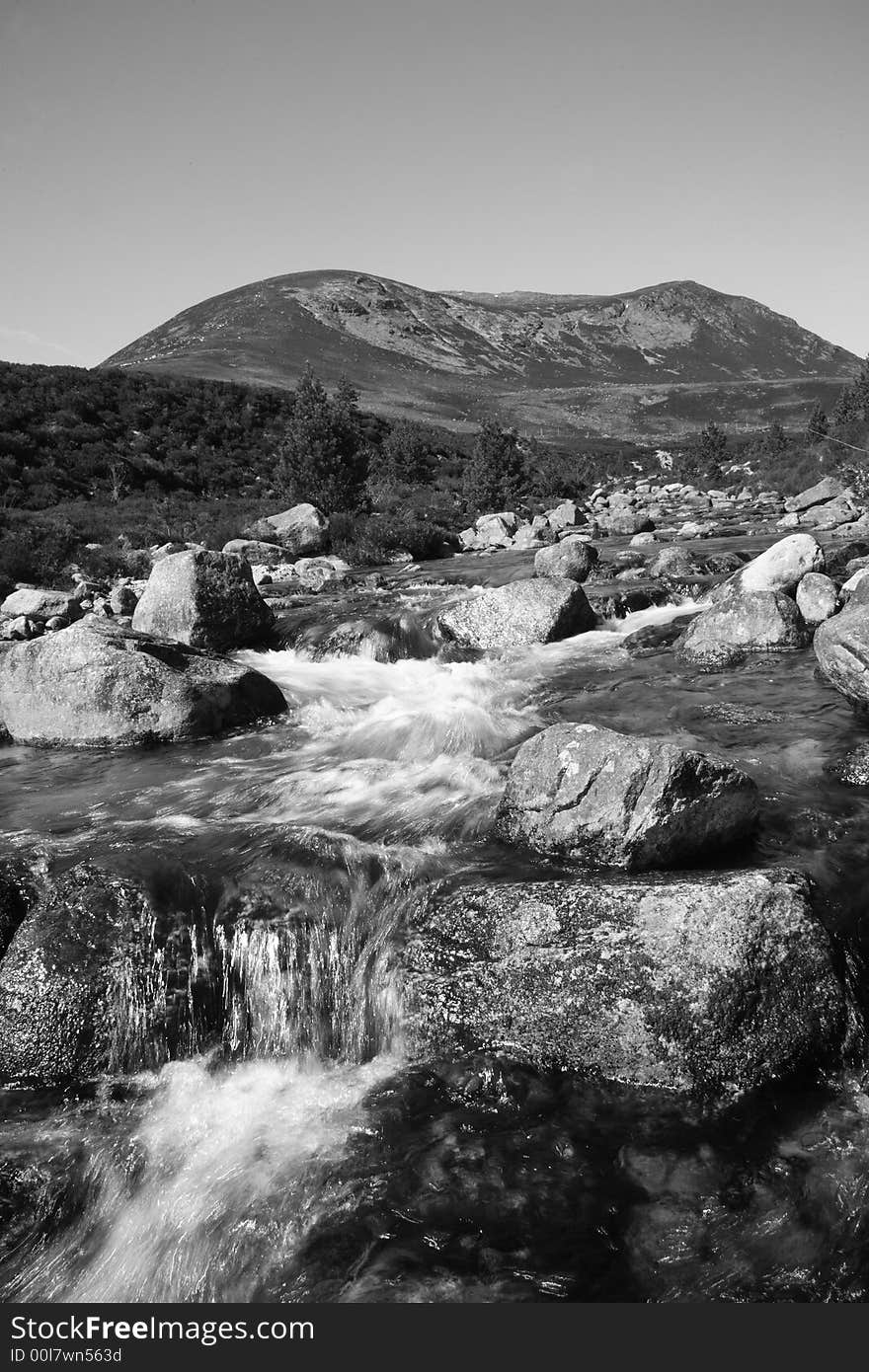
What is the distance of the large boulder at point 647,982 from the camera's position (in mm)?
5227

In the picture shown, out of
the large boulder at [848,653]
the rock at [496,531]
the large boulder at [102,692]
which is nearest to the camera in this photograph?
the large boulder at [848,653]

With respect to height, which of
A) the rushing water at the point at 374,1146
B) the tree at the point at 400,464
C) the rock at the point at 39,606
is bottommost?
the rushing water at the point at 374,1146

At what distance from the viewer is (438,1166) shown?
490cm

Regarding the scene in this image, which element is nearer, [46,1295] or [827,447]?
[46,1295]

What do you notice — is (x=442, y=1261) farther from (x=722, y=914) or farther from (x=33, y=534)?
(x=33, y=534)

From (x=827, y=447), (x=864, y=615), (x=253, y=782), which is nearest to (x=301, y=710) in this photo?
(x=253, y=782)

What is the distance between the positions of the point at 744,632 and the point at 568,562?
8541 millimetres

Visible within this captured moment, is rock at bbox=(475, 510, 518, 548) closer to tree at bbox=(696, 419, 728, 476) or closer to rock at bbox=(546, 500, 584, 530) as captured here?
rock at bbox=(546, 500, 584, 530)

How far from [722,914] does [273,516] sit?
30908 mm

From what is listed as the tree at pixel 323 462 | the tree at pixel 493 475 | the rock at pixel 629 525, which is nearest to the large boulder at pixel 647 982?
the rock at pixel 629 525

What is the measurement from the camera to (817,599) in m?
14.4

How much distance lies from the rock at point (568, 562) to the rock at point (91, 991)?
17.0m

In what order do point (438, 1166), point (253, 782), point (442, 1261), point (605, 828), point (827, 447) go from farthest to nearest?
1. point (827, 447)
2. point (253, 782)
3. point (605, 828)
4. point (438, 1166)
5. point (442, 1261)

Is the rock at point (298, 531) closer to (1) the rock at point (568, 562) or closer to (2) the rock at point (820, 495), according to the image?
(1) the rock at point (568, 562)
